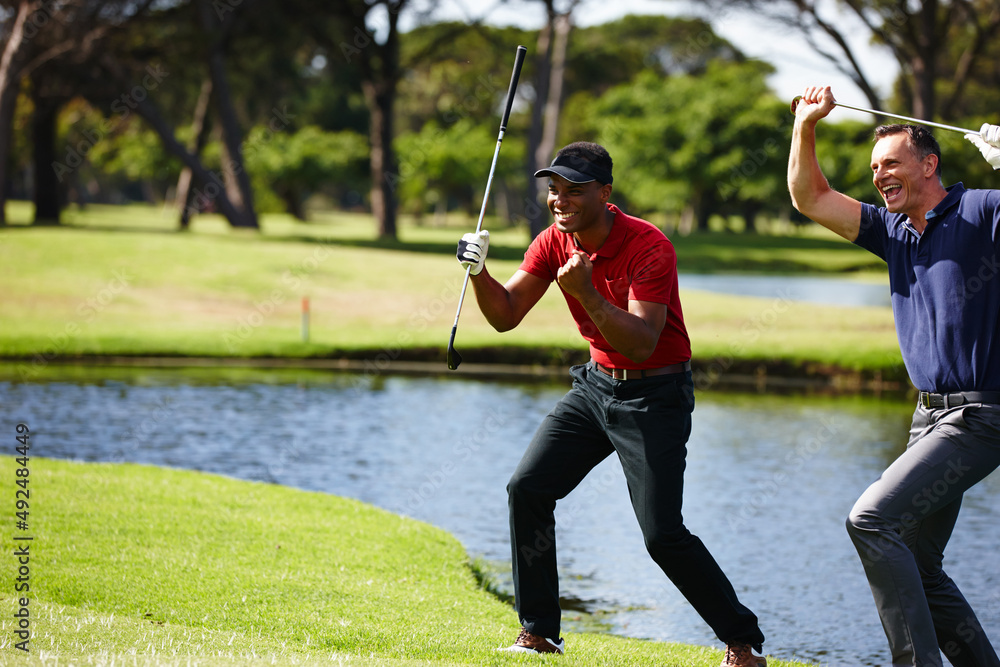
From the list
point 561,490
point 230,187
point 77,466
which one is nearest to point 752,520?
point 561,490

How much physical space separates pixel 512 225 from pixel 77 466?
69.7 meters

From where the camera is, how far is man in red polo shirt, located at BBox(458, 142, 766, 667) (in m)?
4.80

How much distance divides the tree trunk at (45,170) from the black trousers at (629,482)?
37467mm

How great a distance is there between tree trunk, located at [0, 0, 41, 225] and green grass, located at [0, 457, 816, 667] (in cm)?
2663

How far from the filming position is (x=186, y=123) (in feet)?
217

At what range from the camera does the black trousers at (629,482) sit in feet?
15.8

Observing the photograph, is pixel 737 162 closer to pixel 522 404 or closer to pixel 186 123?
pixel 186 123

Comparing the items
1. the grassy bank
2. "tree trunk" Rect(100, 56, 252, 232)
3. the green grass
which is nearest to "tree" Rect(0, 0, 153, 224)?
"tree trunk" Rect(100, 56, 252, 232)

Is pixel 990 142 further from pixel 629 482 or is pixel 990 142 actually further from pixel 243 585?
pixel 243 585

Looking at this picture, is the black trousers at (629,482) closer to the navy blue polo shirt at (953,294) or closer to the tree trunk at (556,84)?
the navy blue polo shirt at (953,294)

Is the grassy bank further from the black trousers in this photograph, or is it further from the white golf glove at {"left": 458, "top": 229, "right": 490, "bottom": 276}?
the white golf glove at {"left": 458, "top": 229, "right": 490, "bottom": 276}

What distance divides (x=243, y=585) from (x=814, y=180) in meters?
3.63

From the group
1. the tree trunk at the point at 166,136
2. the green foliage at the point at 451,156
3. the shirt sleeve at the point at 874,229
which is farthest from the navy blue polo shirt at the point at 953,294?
the green foliage at the point at 451,156

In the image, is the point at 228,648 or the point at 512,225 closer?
the point at 228,648
